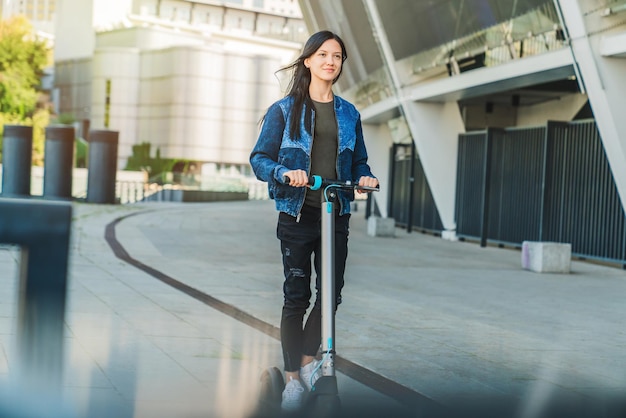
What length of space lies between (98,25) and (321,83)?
91.0m

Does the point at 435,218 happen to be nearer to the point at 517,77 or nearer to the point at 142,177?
the point at 517,77

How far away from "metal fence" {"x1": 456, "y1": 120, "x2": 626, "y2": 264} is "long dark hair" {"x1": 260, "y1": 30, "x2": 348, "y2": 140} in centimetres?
1311

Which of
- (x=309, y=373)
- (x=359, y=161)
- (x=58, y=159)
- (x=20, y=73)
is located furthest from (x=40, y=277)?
(x=20, y=73)

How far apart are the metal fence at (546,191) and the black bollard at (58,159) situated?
47.4ft

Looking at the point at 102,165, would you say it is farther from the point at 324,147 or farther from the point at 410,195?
the point at 324,147

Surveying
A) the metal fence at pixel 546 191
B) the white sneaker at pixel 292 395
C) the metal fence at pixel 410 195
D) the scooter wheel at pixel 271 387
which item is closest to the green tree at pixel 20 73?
the metal fence at pixel 410 195

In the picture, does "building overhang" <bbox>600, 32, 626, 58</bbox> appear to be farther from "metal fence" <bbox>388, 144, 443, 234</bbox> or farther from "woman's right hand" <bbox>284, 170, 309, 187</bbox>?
"woman's right hand" <bbox>284, 170, 309, 187</bbox>

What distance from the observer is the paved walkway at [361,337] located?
4898 millimetres

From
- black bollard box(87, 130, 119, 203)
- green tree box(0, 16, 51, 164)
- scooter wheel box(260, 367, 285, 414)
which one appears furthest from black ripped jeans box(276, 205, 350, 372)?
green tree box(0, 16, 51, 164)

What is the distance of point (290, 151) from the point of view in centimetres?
471

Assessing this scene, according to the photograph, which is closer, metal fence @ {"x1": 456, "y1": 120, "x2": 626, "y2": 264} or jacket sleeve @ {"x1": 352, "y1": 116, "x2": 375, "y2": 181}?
jacket sleeve @ {"x1": 352, "y1": 116, "x2": 375, "y2": 181}

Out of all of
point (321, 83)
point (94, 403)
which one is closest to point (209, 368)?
point (94, 403)

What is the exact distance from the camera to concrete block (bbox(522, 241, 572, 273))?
15219 mm

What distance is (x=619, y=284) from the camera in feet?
45.4
